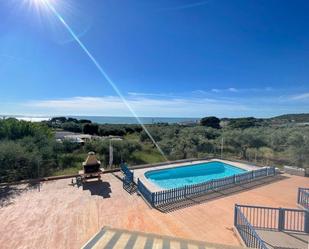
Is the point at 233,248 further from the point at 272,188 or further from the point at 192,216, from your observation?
the point at 272,188

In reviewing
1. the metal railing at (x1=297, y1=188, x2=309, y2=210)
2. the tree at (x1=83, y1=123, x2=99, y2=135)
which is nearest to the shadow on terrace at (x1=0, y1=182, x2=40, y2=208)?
the metal railing at (x1=297, y1=188, x2=309, y2=210)

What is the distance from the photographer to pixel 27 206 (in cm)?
810

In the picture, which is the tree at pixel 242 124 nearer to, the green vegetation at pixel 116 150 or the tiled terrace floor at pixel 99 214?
the green vegetation at pixel 116 150

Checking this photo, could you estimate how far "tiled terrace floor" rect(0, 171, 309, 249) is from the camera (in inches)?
246

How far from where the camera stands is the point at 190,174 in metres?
15.4

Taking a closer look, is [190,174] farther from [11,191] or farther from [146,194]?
[11,191]

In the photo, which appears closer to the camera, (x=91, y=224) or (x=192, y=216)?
(x=91, y=224)

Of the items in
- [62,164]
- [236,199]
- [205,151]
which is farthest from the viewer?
[205,151]

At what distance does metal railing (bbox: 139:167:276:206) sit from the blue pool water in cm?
286

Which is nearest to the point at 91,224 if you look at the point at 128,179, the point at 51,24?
the point at 128,179

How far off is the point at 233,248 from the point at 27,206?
7562mm

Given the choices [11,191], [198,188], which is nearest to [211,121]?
[198,188]

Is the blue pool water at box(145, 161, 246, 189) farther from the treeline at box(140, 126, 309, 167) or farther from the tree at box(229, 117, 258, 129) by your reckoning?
the tree at box(229, 117, 258, 129)

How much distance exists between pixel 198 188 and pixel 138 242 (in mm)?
6865
